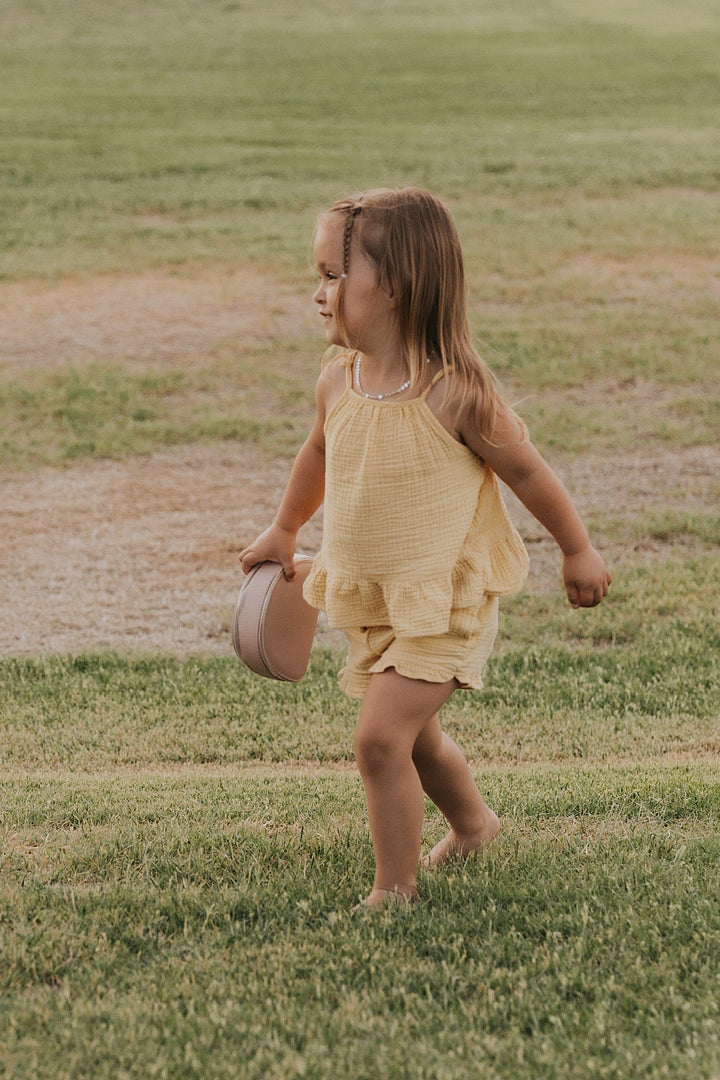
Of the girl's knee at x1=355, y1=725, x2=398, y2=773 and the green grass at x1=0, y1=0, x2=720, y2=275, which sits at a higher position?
the green grass at x1=0, y1=0, x2=720, y2=275

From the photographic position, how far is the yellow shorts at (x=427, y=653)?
2977 millimetres

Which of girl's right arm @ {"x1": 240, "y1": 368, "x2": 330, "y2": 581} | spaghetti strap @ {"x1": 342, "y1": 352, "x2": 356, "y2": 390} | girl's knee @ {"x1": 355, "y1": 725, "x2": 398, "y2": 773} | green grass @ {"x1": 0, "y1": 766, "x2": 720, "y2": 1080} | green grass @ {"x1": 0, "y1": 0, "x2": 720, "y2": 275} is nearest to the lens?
green grass @ {"x1": 0, "y1": 766, "x2": 720, "y2": 1080}

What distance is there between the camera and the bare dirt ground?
20.4 ft

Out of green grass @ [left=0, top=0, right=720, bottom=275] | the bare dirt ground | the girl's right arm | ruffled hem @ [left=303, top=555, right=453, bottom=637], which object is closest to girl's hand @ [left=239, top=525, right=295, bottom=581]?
the girl's right arm

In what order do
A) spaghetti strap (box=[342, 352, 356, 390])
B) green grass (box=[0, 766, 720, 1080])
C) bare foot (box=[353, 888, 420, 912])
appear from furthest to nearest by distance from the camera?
spaghetti strap (box=[342, 352, 356, 390]) < bare foot (box=[353, 888, 420, 912]) < green grass (box=[0, 766, 720, 1080])

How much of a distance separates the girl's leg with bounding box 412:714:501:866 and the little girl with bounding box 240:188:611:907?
0.02 metres

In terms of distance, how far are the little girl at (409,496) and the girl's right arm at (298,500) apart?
0.41 feet

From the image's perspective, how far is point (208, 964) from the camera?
9.13 feet

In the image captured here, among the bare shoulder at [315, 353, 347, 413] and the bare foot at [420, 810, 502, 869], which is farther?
the bare foot at [420, 810, 502, 869]

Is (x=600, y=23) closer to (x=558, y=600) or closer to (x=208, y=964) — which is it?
(x=558, y=600)

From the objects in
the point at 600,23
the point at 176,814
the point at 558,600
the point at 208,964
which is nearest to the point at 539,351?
the point at 558,600

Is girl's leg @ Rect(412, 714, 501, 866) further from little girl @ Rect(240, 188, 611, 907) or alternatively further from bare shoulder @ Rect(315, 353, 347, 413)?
bare shoulder @ Rect(315, 353, 347, 413)

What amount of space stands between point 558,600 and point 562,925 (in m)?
3.48

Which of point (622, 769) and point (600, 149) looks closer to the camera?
point (622, 769)
